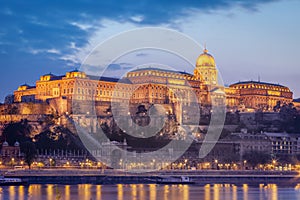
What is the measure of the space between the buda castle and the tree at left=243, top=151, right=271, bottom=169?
20180mm

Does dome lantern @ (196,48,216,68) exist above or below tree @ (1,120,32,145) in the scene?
above

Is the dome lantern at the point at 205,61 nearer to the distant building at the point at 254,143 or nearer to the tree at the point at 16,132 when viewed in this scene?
the distant building at the point at 254,143

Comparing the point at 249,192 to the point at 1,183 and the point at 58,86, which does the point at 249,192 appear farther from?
the point at 58,86

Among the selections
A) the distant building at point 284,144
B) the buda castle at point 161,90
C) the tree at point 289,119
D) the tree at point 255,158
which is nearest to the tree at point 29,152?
the tree at point 255,158

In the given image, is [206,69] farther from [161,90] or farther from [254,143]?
[254,143]

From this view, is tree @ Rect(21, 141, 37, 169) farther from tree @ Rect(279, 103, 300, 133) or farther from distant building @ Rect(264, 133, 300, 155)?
tree @ Rect(279, 103, 300, 133)

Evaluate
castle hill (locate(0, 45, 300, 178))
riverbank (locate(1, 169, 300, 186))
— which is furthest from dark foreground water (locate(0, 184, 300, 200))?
castle hill (locate(0, 45, 300, 178))

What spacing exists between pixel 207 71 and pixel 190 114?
1653cm

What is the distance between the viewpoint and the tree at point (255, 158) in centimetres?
6938

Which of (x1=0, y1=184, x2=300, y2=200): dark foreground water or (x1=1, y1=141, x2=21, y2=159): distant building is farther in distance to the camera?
(x1=1, y1=141, x2=21, y2=159): distant building

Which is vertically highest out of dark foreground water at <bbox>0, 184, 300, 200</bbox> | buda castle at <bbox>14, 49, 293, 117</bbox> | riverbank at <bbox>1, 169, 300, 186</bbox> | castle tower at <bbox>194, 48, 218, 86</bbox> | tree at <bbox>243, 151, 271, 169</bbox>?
castle tower at <bbox>194, 48, 218, 86</bbox>

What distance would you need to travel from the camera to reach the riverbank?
185 ft

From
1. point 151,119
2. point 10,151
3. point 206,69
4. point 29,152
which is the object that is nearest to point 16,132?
point 10,151

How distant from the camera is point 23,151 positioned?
2499 inches
